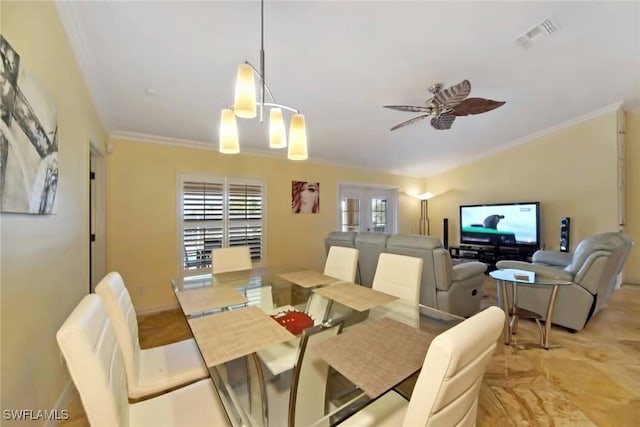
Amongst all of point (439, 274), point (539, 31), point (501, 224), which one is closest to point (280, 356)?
point (439, 274)

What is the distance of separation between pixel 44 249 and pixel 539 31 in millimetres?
3875

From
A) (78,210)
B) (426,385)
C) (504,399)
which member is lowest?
(504,399)

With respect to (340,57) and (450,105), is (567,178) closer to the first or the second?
(450,105)

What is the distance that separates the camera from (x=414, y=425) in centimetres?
67

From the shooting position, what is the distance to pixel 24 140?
1145 mm

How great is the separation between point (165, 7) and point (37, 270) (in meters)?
1.69

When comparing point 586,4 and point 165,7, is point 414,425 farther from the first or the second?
point 586,4

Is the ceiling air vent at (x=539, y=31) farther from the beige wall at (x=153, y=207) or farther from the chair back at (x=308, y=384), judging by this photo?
the beige wall at (x=153, y=207)

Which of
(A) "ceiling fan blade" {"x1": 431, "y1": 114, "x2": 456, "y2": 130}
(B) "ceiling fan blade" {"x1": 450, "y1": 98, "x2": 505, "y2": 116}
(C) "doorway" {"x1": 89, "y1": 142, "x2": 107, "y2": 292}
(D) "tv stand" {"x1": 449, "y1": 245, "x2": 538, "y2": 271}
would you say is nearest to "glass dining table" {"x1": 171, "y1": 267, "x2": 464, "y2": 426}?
(C) "doorway" {"x1": 89, "y1": 142, "x2": 107, "y2": 292}

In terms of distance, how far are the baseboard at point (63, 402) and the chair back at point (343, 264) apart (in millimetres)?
1995

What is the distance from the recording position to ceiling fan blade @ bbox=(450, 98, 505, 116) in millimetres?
2502

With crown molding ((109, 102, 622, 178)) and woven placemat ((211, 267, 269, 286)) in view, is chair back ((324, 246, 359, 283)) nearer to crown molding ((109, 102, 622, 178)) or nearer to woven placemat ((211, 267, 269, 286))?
woven placemat ((211, 267, 269, 286))

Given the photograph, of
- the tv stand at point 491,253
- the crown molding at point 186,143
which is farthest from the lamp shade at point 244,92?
the tv stand at point 491,253

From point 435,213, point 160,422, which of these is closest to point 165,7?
point 160,422
